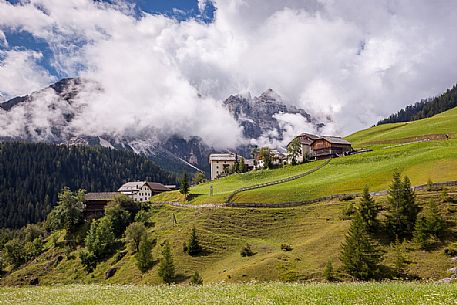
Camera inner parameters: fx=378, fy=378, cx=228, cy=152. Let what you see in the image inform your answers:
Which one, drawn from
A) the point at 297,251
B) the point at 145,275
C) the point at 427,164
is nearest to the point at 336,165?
the point at 427,164

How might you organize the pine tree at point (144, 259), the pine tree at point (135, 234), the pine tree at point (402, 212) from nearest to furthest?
the pine tree at point (402, 212)
the pine tree at point (144, 259)
the pine tree at point (135, 234)

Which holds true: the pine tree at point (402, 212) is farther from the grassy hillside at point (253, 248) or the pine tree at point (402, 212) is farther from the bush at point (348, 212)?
the bush at point (348, 212)

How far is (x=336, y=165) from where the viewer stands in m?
144

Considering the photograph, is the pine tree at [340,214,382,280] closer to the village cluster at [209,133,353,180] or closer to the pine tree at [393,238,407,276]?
the pine tree at [393,238,407,276]

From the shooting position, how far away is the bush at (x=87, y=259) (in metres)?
107

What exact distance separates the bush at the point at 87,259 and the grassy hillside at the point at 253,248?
212 centimetres

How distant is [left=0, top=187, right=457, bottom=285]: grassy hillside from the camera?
64188mm

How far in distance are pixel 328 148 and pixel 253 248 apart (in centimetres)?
9904

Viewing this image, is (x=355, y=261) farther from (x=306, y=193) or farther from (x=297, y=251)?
(x=306, y=193)

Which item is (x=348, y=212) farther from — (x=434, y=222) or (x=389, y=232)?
(x=434, y=222)

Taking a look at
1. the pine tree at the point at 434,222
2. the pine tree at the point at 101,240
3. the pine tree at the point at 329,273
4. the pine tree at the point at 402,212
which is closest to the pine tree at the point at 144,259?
the pine tree at the point at 101,240

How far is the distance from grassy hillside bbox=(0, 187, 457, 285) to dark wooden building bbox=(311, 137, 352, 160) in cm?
7543

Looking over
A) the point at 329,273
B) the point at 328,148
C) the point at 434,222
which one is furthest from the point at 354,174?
the point at 329,273

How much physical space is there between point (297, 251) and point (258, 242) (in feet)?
43.8
